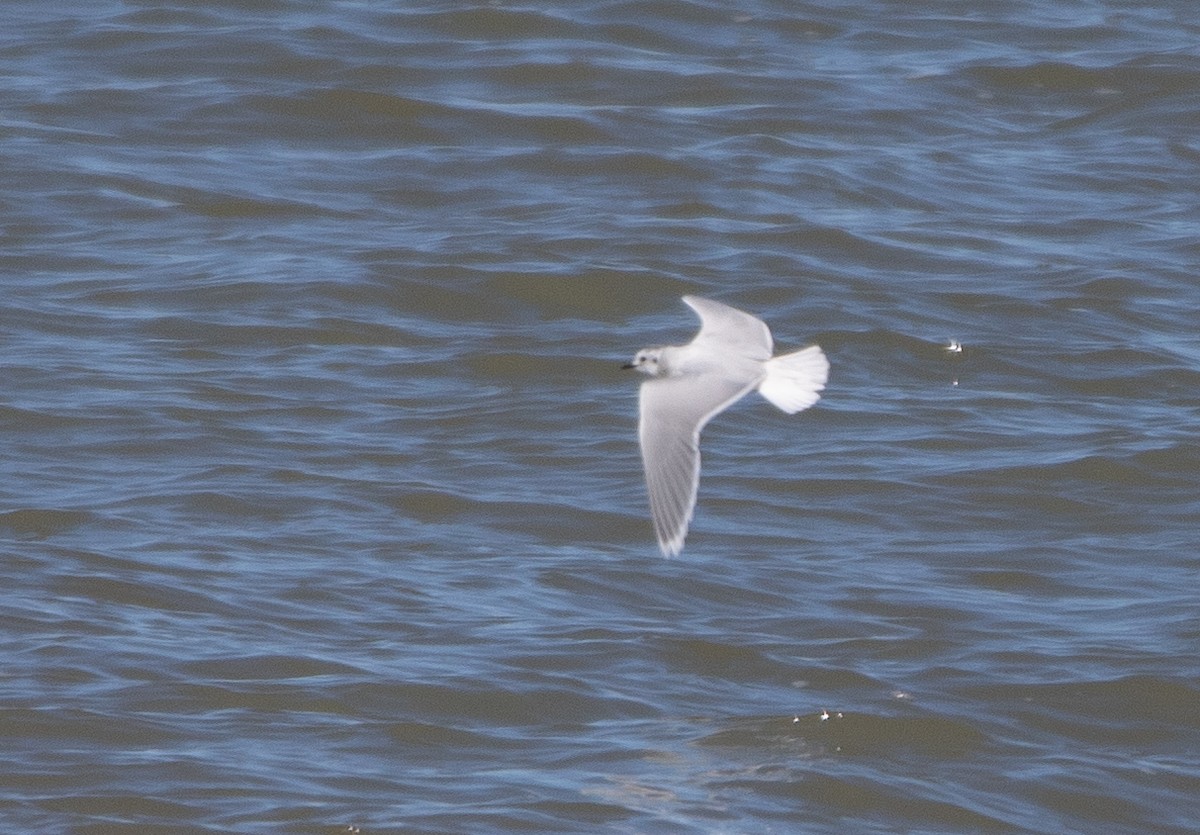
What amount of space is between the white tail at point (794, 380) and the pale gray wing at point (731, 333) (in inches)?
5.2

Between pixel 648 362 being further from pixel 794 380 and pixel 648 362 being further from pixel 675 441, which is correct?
pixel 675 441

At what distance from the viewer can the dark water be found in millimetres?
5645

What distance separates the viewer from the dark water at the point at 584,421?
5.64 meters

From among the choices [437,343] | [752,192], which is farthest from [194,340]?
[752,192]

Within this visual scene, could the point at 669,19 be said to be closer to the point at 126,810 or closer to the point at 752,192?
the point at 752,192

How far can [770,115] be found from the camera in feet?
37.8

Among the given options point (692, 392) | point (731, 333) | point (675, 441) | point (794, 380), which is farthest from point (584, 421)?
point (675, 441)

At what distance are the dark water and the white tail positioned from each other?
A: 74 cm

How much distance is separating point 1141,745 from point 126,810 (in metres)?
2.53

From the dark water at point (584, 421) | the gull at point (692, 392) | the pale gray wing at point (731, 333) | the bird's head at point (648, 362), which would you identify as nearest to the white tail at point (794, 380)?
the gull at point (692, 392)

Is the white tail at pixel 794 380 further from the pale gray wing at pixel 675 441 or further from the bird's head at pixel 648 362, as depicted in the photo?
the bird's head at pixel 648 362

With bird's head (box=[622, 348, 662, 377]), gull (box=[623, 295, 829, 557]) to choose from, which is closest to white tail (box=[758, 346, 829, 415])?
gull (box=[623, 295, 829, 557])

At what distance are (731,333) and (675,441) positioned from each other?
95 cm

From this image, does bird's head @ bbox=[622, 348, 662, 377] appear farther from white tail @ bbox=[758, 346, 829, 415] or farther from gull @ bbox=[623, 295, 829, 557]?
white tail @ bbox=[758, 346, 829, 415]
